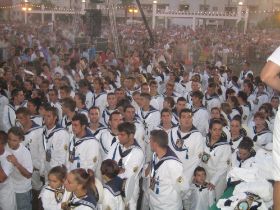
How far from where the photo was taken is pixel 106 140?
6.75 m

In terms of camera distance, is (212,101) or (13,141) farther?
(212,101)

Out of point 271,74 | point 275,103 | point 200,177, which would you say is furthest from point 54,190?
point 275,103

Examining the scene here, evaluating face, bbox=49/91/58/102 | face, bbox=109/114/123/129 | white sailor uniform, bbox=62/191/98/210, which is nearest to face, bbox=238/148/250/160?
face, bbox=109/114/123/129

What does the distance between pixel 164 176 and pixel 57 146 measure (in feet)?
6.80

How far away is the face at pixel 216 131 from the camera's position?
6402mm

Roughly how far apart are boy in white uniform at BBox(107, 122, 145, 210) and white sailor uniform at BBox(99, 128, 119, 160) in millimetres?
789

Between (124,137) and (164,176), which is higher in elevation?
(124,137)

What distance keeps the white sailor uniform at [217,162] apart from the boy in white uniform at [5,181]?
2.99 meters

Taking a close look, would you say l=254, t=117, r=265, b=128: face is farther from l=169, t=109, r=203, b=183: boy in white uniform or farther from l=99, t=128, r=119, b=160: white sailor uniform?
l=99, t=128, r=119, b=160: white sailor uniform

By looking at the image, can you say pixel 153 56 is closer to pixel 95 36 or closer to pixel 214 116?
pixel 95 36

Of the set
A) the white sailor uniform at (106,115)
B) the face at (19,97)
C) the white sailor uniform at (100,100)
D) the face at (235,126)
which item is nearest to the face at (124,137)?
the face at (235,126)

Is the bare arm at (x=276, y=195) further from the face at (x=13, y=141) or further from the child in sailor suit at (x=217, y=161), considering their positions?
the face at (x=13, y=141)

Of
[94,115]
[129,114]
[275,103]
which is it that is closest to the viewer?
[94,115]

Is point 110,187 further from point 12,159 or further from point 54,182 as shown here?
point 12,159
